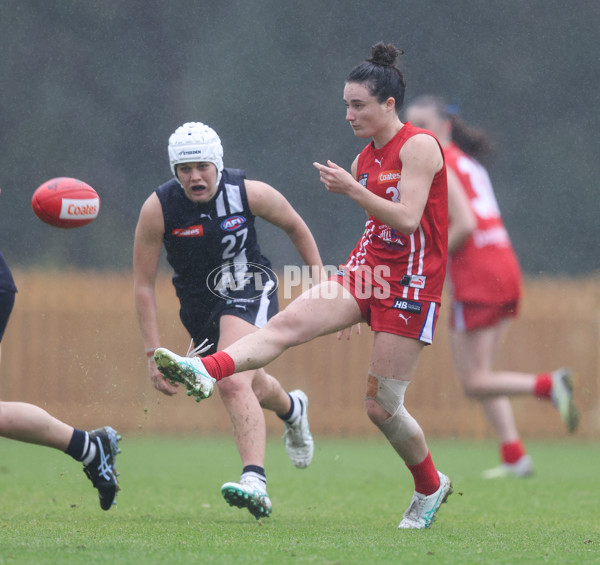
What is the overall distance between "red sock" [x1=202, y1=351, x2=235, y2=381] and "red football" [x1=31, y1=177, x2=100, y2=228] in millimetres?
1103

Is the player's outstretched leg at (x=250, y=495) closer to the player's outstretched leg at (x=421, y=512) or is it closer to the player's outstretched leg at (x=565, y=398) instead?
the player's outstretched leg at (x=421, y=512)

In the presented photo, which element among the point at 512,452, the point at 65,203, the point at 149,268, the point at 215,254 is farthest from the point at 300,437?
the point at 512,452

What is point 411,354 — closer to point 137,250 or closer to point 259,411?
point 259,411

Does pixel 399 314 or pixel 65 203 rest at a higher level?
pixel 65 203

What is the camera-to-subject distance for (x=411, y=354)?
4418 mm

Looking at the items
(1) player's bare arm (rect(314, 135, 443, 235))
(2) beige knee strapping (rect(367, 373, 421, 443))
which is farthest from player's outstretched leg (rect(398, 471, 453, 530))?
(1) player's bare arm (rect(314, 135, 443, 235))

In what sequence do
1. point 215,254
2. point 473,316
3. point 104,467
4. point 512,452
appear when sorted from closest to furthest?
point 104,467, point 215,254, point 473,316, point 512,452

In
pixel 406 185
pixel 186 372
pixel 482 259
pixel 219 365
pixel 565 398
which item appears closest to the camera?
pixel 186 372

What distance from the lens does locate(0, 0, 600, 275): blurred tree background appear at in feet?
48.6

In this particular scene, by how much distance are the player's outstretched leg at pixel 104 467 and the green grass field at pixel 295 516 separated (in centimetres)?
11

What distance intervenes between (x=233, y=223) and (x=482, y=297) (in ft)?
8.18

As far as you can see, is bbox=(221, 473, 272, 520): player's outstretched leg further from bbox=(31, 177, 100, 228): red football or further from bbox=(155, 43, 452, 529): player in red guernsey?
bbox=(31, 177, 100, 228): red football

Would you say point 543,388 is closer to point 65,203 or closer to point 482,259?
point 482,259

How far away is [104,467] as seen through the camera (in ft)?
15.8
